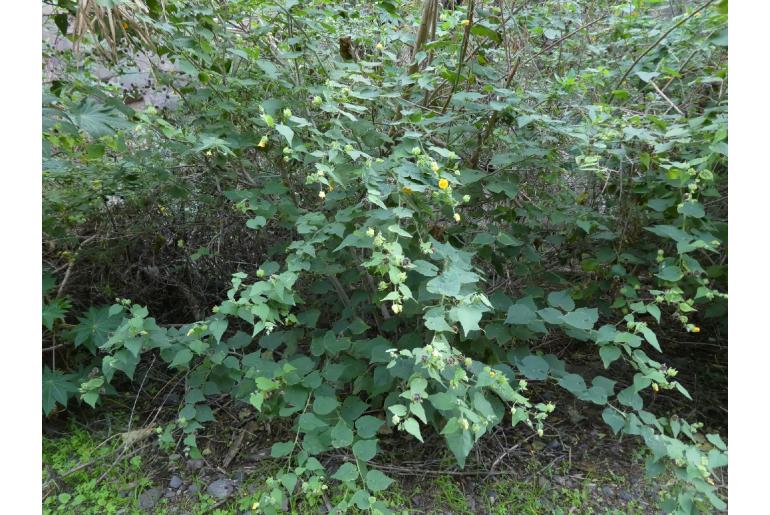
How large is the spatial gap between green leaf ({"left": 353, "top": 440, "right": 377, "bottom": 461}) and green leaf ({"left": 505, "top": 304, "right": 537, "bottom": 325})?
1.99 feet

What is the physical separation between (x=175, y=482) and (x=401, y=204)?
4.84ft

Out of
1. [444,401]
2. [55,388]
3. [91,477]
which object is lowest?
[91,477]

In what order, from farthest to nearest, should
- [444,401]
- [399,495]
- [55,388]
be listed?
[55,388]
[399,495]
[444,401]

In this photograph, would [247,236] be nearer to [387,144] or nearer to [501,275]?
[387,144]

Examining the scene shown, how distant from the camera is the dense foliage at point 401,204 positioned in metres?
1.40

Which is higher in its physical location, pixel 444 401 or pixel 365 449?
pixel 444 401

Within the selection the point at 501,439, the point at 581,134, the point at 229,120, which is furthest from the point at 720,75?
the point at 229,120

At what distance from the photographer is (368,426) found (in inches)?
63.0

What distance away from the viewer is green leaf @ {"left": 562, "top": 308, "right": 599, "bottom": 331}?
1.49 metres

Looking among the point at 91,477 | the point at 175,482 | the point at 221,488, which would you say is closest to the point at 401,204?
the point at 221,488

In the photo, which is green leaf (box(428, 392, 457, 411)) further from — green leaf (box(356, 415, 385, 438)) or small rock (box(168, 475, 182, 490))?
small rock (box(168, 475, 182, 490))

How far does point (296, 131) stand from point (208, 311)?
1473 millimetres

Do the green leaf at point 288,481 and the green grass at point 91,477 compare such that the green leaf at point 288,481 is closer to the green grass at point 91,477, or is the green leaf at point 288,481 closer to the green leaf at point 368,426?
the green leaf at point 368,426

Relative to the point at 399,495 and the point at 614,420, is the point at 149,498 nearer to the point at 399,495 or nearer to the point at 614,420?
the point at 399,495
